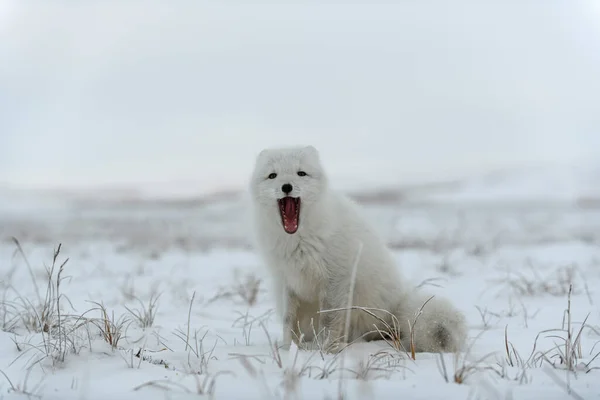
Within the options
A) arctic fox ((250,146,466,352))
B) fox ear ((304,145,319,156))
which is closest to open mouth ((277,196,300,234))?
arctic fox ((250,146,466,352))

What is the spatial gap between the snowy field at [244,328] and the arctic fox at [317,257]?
26 cm

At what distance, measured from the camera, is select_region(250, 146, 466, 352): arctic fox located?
12.0 ft

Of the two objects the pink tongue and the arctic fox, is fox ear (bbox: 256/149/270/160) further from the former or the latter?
the pink tongue

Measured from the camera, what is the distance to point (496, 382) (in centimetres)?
232

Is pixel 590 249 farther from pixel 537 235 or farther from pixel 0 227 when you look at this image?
pixel 0 227

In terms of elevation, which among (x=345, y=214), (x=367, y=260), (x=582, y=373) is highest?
(x=345, y=214)

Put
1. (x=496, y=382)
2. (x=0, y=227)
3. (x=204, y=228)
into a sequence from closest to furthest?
(x=496, y=382), (x=0, y=227), (x=204, y=228)

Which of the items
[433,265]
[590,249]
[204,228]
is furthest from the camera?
[204,228]

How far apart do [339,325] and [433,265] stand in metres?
4.67

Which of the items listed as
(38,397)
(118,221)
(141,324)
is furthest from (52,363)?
(118,221)

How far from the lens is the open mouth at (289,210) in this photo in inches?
146

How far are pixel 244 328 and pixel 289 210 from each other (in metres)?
1.00

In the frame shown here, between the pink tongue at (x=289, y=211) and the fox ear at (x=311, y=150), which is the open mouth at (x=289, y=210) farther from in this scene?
the fox ear at (x=311, y=150)

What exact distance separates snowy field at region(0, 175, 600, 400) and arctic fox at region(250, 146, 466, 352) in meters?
0.26
